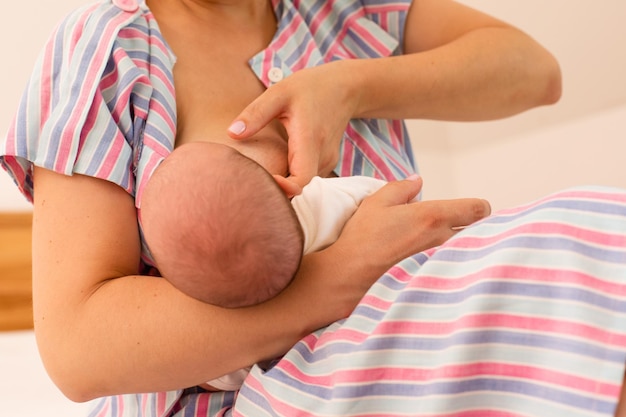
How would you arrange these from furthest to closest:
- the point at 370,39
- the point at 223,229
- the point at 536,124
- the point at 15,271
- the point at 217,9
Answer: the point at 536,124 → the point at 15,271 → the point at 370,39 → the point at 217,9 → the point at 223,229

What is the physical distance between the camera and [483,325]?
1.74 feet

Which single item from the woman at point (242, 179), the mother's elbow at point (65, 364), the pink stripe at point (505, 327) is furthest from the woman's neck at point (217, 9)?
the pink stripe at point (505, 327)

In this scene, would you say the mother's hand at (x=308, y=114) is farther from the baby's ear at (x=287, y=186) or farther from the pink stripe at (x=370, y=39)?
the pink stripe at (x=370, y=39)

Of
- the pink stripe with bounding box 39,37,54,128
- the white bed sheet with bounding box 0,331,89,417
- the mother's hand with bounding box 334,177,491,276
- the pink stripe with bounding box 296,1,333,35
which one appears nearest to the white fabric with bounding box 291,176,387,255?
the mother's hand with bounding box 334,177,491,276

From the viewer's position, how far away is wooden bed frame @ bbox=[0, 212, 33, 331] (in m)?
1.37

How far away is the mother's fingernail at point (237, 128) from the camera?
2.61 feet

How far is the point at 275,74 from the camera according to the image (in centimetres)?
95

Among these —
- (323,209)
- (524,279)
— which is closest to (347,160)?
(323,209)

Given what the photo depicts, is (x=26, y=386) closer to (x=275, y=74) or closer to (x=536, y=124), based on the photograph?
(x=275, y=74)

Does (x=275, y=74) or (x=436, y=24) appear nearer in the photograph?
(x=275, y=74)

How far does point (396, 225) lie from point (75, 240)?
1.02 ft

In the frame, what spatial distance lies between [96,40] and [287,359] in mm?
415

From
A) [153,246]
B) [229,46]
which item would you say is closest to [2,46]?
[229,46]

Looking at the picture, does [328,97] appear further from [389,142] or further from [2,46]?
[2,46]
